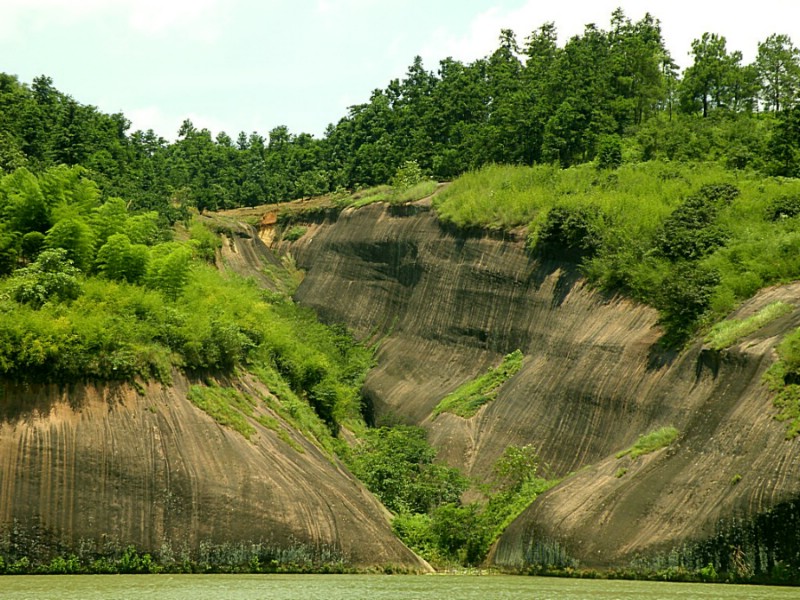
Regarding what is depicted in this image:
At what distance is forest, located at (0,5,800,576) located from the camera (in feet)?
107

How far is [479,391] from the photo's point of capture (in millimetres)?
44125

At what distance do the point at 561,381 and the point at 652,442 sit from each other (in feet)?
26.8

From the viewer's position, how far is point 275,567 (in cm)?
2880

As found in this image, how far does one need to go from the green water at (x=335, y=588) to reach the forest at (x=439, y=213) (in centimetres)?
563

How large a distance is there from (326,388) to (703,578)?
67.7 feet

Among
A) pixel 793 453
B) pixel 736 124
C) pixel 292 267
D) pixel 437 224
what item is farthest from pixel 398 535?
pixel 292 267

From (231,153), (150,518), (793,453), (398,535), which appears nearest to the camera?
(793,453)

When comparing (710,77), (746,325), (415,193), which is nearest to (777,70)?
(710,77)

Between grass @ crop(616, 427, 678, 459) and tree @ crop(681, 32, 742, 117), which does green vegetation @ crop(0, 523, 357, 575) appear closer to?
grass @ crop(616, 427, 678, 459)

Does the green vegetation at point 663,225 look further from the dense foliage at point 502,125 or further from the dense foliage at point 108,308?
the dense foliage at point 108,308

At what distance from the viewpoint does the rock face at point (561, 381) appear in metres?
27.1

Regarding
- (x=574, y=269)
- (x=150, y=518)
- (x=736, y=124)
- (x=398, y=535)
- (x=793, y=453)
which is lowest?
(x=398, y=535)

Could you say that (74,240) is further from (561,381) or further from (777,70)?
(777,70)

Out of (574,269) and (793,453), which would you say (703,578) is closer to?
(793,453)
